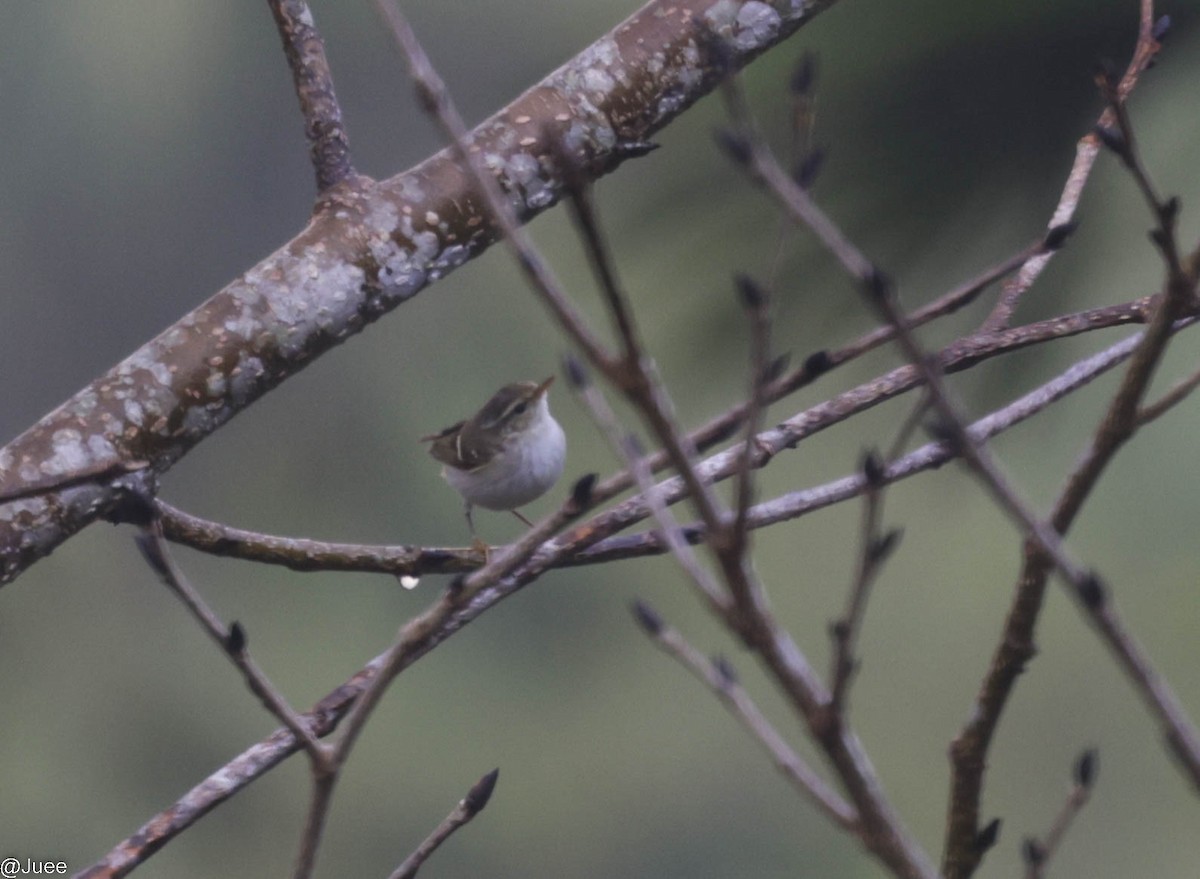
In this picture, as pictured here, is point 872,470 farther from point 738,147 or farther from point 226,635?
point 226,635

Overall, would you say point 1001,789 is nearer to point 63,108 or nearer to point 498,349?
point 498,349

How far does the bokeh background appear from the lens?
6160 mm

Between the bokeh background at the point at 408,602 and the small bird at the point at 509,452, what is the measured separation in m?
3.11

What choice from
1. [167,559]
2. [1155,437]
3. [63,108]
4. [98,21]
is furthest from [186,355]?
[98,21]

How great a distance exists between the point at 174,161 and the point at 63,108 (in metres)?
0.75

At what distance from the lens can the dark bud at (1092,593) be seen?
35cm

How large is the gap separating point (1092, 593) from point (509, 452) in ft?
4.79

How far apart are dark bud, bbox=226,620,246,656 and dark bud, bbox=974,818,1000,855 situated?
27 cm

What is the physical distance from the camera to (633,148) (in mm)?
983

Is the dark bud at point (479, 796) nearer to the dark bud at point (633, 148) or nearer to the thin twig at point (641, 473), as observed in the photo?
the thin twig at point (641, 473)

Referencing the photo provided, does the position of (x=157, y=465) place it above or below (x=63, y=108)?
below

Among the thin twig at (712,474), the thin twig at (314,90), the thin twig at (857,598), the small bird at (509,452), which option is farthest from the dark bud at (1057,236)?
the small bird at (509,452)

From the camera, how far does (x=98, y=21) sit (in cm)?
821

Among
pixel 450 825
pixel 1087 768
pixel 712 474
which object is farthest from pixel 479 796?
pixel 712 474
